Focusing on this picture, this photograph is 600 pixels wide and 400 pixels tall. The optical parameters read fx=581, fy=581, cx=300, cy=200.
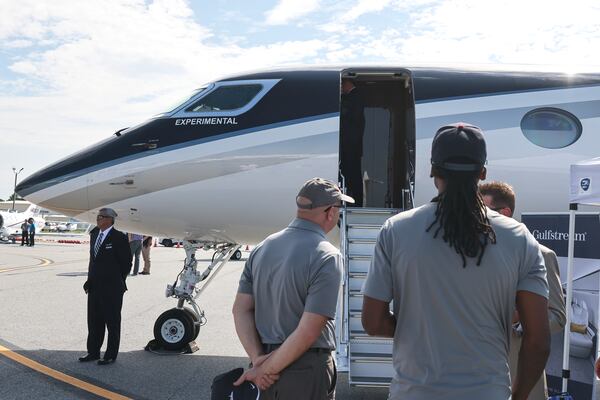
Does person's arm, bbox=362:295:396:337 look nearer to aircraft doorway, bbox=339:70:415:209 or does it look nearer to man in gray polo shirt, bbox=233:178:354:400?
man in gray polo shirt, bbox=233:178:354:400

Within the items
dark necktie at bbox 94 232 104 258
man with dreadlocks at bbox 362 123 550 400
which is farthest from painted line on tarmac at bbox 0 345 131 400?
man with dreadlocks at bbox 362 123 550 400

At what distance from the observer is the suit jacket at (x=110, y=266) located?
7.05 metres

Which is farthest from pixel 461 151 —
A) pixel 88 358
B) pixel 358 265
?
pixel 88 358

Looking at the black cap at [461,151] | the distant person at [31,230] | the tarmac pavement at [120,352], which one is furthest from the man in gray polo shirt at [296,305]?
the distant person at [31,230]

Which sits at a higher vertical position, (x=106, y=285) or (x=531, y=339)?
(x=531, y=339)

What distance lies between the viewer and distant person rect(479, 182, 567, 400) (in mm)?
3035

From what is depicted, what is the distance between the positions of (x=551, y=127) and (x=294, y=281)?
5159mm

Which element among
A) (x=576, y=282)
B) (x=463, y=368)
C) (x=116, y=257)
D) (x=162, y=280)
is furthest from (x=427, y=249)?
(x=162, y=280)

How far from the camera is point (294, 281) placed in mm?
2846

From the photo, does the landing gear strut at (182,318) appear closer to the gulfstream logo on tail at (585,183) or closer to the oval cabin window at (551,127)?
the oval cabin window at (551,127)

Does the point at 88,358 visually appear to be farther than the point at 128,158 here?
No

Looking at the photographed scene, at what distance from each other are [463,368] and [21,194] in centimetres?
738

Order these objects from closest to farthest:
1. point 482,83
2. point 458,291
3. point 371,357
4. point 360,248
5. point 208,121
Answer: point 458,291
point 371,357
point 360,248
point 482,83
point 208,121

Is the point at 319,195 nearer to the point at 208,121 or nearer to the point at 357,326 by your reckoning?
A: the point at 357,326
